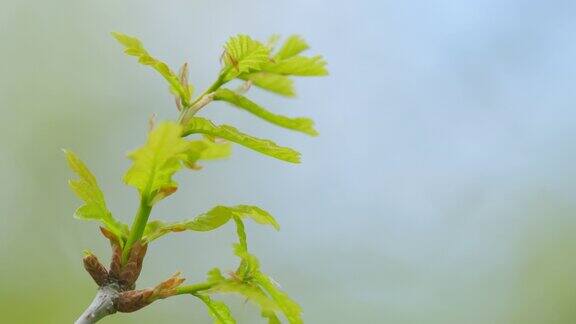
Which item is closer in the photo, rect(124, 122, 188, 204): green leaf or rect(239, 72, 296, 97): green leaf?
rect(124, 122, 188, 204): green leaf

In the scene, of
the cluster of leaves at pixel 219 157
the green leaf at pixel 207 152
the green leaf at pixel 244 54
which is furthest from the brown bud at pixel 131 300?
the green leaf at pixel 244 54

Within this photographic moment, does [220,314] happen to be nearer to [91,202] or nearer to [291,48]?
[91,202]

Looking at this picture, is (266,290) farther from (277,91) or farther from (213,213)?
(277,91)

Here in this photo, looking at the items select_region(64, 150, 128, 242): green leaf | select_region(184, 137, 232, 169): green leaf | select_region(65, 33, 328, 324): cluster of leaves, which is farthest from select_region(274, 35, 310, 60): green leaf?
select_region(64, 150, 128, 242): green leaf

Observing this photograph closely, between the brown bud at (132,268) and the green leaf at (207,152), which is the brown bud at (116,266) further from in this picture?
the green leaf at (207,152)

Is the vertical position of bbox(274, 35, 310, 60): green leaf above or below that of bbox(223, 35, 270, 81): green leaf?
above

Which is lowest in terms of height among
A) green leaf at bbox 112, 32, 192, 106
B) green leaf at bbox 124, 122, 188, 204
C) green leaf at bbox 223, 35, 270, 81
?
green leaf at bbox 124, 122, 188, 204

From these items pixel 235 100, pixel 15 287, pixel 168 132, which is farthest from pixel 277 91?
pixel 15 287

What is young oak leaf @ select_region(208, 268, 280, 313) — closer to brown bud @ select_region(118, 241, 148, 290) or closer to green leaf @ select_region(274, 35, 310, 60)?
brown bud @ select_region(118, 241, 148, 290)
